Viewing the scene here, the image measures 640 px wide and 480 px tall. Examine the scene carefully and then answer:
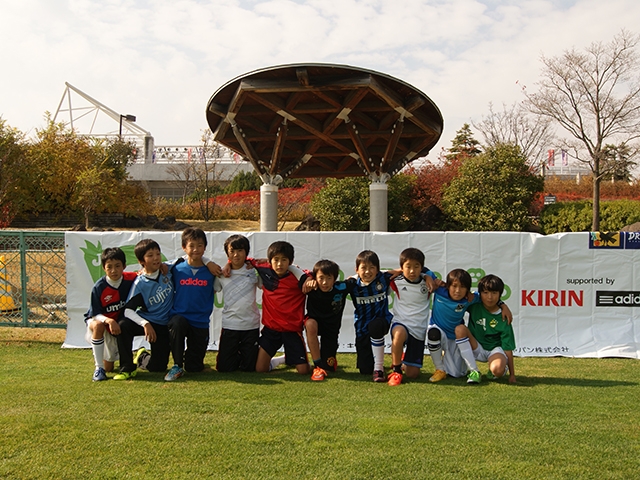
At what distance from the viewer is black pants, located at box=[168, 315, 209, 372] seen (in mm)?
4688

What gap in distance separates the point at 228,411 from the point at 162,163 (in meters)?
37.2

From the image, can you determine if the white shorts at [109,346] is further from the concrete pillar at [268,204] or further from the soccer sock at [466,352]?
the concrete pillar at [268,204]

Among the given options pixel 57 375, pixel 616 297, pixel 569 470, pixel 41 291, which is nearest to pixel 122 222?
pixel 41 291

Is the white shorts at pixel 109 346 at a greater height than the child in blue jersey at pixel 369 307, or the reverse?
the child in blue jersey at pixel 369 307

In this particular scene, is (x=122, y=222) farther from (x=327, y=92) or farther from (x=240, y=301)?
(x=240, y=301)

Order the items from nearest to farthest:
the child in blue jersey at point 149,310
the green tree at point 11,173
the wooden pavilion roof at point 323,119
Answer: the child in blue jersey at point 149,310
the wooden pavilion roof at point 323,119
the green tree at point 11,173

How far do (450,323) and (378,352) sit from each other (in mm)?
678

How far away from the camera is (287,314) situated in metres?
4.83

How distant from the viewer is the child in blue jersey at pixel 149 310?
184 inches

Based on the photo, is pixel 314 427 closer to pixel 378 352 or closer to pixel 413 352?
pixel 378 352

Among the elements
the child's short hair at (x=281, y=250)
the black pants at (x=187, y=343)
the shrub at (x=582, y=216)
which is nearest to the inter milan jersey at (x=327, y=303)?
the child's short hair at (x=281, y=250)

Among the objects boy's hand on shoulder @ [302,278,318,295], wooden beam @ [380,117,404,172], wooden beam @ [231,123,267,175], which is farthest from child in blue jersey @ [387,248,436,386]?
wooden beam @ [231,123,267,175]

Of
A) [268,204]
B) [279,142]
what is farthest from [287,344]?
[268,204]

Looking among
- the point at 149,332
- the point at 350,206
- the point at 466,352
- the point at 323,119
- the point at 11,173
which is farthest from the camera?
the point at 350,206
